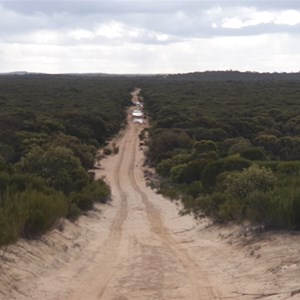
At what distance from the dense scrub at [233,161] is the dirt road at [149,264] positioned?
28.3 inches

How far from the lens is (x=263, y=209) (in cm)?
1218

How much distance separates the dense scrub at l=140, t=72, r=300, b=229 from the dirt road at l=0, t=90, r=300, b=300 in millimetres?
720

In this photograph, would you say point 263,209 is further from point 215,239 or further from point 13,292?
point 13,292

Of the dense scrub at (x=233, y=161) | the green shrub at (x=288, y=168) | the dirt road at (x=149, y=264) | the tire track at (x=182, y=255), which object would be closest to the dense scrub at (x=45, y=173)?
the dirt road at (x=149, y=264)

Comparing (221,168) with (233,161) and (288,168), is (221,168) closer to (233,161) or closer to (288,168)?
(233,161)

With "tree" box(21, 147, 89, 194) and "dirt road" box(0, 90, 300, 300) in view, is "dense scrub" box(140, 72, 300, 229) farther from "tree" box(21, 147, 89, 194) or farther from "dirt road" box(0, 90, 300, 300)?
"tree" box(21, 147, 89, 194)

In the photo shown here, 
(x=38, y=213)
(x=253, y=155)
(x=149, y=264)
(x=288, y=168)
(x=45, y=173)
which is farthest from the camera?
(x=253, y=155)

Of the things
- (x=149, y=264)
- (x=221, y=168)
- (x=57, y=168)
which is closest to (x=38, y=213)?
(x=149, y=264)

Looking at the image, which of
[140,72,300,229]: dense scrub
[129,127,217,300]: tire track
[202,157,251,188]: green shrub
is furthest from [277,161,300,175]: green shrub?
[129,127,217,300]: tire track

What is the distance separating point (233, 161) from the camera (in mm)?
22750

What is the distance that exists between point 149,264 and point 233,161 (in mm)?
13130

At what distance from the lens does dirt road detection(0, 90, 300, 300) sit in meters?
8.09

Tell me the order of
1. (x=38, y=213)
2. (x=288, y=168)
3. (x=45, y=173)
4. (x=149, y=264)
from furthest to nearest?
(x=288, y=168) → (x=45, y=173) → (x=38, y=213) → (x=149, y=264)

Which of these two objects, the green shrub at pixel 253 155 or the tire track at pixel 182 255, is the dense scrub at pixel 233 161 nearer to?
the green shrub at pixel 253 155
